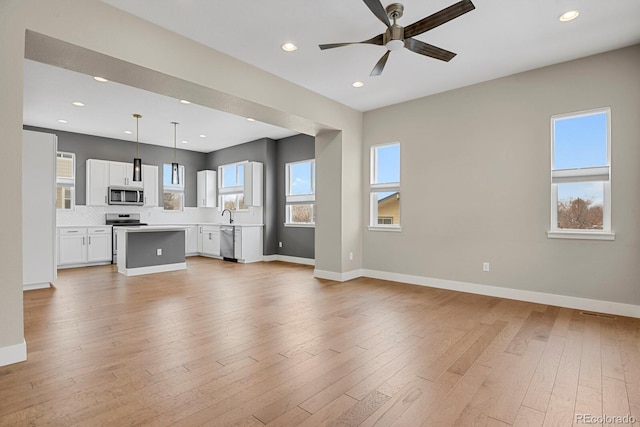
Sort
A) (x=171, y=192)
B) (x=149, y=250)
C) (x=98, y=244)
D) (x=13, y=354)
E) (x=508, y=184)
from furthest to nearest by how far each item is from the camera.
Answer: (x=171, y=192) → (x=98, y=244) → (x=149, y=250) → (x=508, y=184) → (x=13, y=354)

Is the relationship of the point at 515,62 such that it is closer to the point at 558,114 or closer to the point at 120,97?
the point at 558,114

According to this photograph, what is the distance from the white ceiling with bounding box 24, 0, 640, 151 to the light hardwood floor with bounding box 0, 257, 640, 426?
2965 millimetres

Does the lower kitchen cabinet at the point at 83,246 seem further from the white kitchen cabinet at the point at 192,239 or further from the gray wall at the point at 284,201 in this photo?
the gray wall at the point at 284,201

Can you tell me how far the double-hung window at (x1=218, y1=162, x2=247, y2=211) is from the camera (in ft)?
28.2

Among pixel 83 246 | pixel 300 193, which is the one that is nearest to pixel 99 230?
pixel 83 246

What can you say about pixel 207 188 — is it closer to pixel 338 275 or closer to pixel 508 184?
pixel 338 275

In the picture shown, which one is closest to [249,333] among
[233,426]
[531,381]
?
[233,426]

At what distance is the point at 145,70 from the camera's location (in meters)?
3.17

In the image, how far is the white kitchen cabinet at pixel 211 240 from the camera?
8289 mm

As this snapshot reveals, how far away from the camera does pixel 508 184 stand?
170 inches

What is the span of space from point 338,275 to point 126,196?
18.6ft

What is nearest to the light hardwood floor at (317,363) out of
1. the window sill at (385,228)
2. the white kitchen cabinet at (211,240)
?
the window sill at (385,228)

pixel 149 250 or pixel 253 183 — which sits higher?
pixel 253 183

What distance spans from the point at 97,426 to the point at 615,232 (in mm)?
4929
